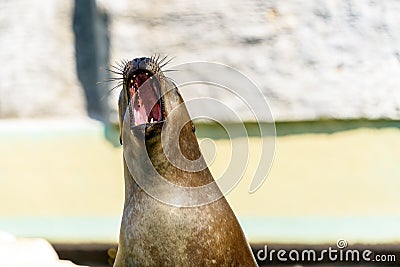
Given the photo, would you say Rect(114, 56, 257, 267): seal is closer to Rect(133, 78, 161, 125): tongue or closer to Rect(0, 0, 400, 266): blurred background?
Rect(133, 78, 161, 125): tongue

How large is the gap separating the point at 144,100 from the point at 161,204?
414 millimetres

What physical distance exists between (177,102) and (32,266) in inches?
73.7

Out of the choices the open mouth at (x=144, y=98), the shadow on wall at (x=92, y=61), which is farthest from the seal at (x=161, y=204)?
the shadow on wall at (x=92, y=61)

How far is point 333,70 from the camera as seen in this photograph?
4.27 meters

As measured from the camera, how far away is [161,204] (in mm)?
2869

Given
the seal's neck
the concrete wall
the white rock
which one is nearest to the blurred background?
the concrete wall

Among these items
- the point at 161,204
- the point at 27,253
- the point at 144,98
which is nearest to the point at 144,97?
the point at 144,98

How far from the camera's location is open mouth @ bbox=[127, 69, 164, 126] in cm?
286

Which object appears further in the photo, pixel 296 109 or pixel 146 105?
pixel 296 109

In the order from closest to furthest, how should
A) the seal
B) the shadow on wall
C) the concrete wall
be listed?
1. the seal
2. the concrete wall
3. the shadow on wall

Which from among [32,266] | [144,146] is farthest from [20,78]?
[144,146]

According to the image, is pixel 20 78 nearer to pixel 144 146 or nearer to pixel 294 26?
pixel 294 26

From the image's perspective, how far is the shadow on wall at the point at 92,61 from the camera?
4.41 metres
